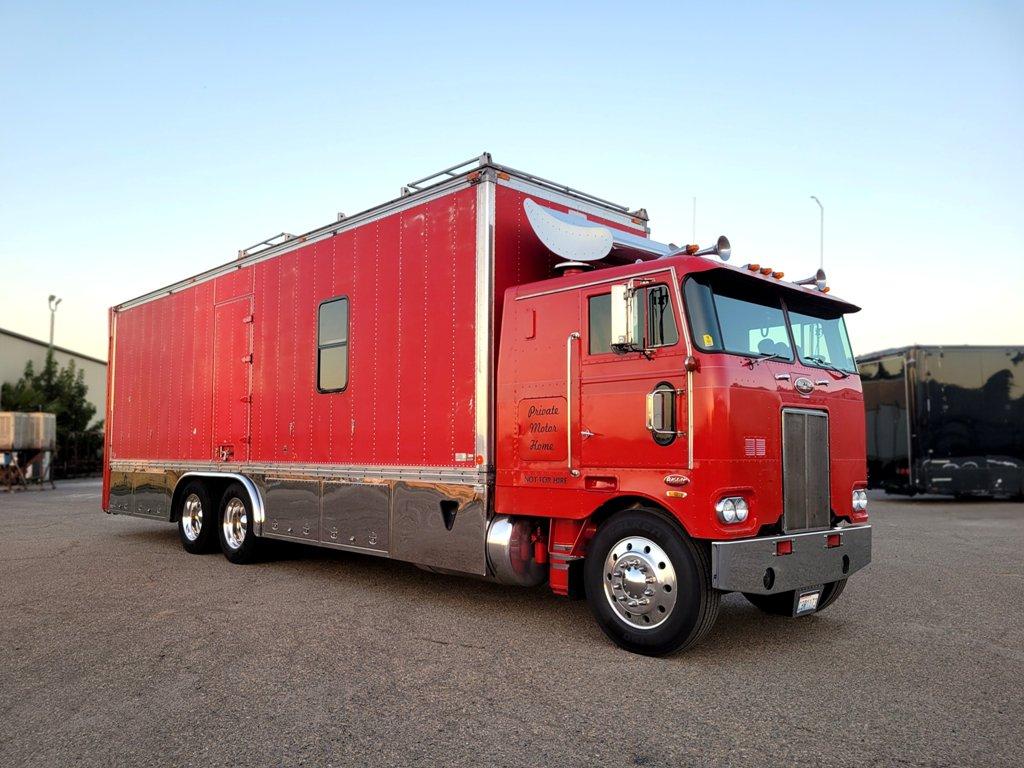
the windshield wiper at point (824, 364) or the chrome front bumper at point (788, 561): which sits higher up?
the windshield wiper at point (824, 364)

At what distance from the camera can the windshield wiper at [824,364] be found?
21.4 ft

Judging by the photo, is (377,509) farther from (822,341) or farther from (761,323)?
(822,341)

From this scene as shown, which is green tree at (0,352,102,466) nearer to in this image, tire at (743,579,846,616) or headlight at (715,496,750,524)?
tire at (743,579,846,616)

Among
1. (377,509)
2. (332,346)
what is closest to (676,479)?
(377,509)

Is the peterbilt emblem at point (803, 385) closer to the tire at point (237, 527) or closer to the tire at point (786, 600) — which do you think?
the tire at point (786, 600)

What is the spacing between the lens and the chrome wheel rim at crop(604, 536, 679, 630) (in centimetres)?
560

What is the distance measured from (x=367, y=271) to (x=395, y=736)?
5172mm

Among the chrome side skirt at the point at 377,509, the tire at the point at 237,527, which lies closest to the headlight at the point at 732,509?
the chrome side skirt at the point at 377,509

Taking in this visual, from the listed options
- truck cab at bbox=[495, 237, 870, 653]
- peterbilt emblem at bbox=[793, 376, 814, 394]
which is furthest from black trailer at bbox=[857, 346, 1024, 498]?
peterbilt emblem at bbox=[793, 376, 814, 394]

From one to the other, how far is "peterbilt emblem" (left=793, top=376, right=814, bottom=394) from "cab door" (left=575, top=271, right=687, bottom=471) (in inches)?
42.0

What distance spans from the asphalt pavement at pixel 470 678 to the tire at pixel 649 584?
7.3 inches

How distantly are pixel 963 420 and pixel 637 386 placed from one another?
15357 mm

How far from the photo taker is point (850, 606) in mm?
7383

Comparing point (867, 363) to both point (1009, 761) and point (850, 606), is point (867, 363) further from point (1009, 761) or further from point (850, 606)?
point (1009, 761)
